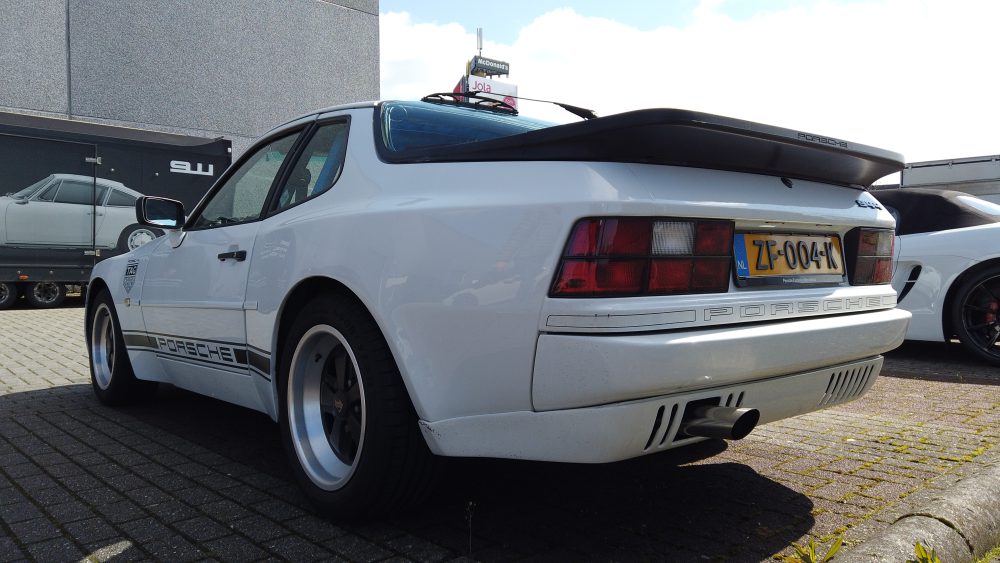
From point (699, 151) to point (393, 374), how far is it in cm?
116

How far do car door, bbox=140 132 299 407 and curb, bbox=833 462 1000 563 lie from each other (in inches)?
93.6

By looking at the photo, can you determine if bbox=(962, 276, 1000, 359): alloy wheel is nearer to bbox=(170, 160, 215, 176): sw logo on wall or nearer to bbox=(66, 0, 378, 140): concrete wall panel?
bbox=(170, 160, 215, 176): sw logo on wall

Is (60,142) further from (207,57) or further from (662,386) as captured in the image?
(662,386)

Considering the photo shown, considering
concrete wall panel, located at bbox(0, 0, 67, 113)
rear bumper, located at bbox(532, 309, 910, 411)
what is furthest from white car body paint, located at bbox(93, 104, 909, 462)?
concrete wall panel, located at bbox(0, 0, 67, 113)

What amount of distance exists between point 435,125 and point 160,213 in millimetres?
1923

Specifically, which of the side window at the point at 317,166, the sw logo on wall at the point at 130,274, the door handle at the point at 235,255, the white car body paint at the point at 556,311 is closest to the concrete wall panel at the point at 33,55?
the sw logo on wall at the point at 130,274

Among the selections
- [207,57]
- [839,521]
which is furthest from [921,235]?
[207,57]

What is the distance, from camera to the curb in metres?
2.16

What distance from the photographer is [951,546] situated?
2.27m

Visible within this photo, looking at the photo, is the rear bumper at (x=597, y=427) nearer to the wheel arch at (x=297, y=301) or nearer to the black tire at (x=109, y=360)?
the wheel arch at (x=297, y=301)

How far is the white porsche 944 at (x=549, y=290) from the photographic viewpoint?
206 cm

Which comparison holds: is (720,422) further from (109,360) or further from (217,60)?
(217,60)

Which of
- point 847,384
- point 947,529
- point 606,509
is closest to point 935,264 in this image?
Answer: point 847,384

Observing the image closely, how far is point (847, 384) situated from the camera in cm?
271
